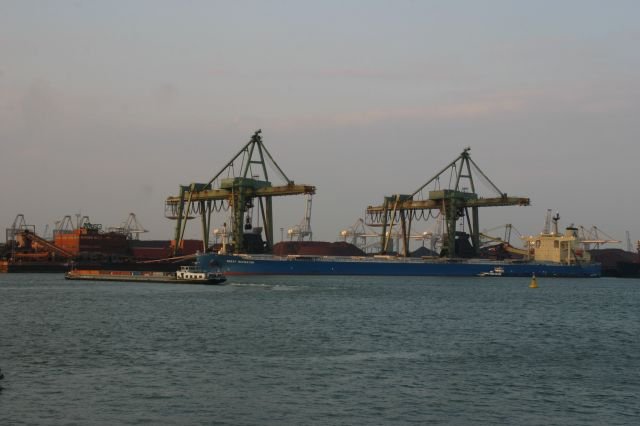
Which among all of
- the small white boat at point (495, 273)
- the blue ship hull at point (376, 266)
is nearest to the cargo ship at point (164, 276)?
the blue ship hull at point (376, 266)

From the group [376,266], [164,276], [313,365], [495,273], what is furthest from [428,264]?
[313,365]

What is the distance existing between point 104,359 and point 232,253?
275 ft

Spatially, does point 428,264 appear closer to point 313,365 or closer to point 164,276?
point 164,276

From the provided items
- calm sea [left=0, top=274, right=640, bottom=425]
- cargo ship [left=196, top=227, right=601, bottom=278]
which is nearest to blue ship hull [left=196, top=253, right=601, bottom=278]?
cargo ship [left=196, top=227, right=601, bottom=278]

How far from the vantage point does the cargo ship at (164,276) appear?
90625 mm

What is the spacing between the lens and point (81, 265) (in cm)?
13700

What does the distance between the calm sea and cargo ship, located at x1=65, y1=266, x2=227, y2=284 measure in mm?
32088

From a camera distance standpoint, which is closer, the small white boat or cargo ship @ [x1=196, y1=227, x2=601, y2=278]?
cargo ship @ [x1=196, y1=227, x2=601, y2=278]

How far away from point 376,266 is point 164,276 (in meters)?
37.3

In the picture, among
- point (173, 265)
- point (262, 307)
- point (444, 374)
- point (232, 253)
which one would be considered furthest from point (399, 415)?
point (173, 265)

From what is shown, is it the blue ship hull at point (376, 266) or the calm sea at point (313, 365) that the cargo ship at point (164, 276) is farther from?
Result: the calm sea at point (313, 365)

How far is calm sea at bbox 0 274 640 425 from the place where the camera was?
75.0ft

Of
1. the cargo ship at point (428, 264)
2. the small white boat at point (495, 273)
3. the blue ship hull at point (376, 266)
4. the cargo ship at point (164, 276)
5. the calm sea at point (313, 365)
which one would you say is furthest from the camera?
the small white boat at point (495, 273)

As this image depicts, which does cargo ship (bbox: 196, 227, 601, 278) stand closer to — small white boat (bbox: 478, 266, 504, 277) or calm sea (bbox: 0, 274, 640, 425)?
small white boat (bbox: 478, 266, 504, 277)
